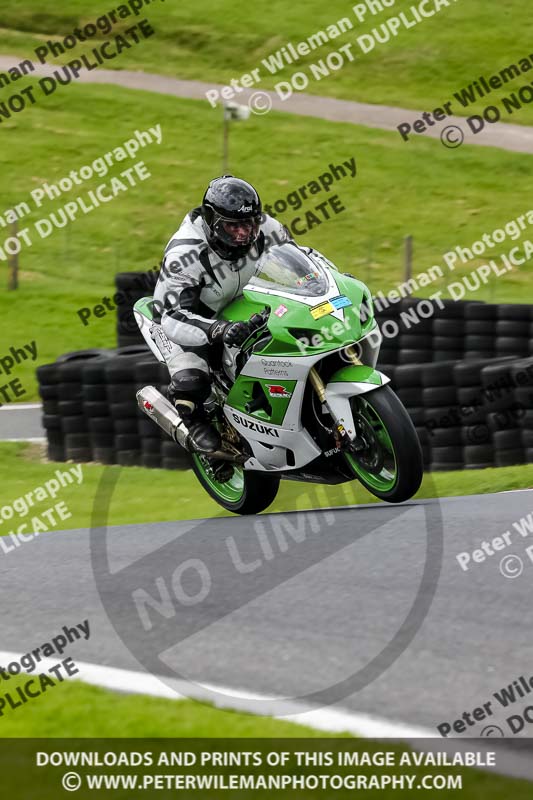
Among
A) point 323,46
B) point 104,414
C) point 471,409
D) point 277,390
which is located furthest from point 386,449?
point 323,46

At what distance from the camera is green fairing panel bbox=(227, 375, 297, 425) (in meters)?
6.97

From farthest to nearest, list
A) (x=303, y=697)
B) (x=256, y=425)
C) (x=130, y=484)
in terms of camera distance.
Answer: (x=130, y=484)
(x=256, y=425)
(x=303, y=697)

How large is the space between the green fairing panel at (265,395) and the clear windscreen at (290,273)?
0.53 meters

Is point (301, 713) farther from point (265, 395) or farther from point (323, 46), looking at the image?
point (323, 46)

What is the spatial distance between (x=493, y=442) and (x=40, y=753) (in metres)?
6.25

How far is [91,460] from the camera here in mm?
12055

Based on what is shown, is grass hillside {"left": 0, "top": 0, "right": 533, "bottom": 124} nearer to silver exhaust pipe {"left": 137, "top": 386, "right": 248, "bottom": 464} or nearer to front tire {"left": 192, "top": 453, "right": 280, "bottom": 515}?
silver exhaust pipe {"left": 137, "top": 386, "right": 248, "bottom": 464}

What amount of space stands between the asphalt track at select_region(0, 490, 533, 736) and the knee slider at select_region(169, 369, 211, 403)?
34.2 inches

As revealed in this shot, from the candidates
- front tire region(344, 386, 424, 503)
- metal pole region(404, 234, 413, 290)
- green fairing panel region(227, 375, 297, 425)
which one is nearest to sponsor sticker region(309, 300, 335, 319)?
green fairing panel region(227, 375, 297, 425)

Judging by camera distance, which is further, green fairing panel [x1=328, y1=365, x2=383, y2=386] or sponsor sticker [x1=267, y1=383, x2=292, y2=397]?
sponsor sticker [x1=267, y1=383, x2=292, y2=397]

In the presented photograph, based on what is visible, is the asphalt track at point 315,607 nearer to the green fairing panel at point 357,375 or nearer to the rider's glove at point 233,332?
the green fairing panel at point 357,375

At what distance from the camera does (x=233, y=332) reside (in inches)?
276

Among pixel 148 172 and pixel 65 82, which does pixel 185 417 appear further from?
pixel 65 82

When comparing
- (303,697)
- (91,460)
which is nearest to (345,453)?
(303,697)
